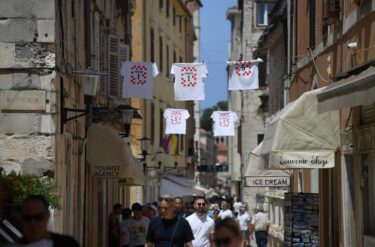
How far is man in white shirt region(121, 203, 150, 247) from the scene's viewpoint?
2211 cm

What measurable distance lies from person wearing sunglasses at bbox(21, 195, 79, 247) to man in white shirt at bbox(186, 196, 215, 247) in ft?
31.7

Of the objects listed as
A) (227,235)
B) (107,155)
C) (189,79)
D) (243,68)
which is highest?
(243,68)

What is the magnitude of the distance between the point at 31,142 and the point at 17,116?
0.49 m

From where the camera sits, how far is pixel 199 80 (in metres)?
27.1

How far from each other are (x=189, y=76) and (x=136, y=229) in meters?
A: 6.14

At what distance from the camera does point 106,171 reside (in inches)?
914

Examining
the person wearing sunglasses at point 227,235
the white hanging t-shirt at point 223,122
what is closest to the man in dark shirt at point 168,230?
the person wearing sunglasses at point 227,235

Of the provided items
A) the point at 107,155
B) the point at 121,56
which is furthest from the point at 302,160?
the point at 121,56

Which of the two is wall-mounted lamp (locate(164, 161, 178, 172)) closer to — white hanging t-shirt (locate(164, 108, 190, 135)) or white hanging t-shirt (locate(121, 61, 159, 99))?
white hanging t-shirt (locate(164, 108, 190, 135))

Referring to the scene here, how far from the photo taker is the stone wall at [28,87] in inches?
698

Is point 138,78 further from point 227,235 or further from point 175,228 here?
point 227,235

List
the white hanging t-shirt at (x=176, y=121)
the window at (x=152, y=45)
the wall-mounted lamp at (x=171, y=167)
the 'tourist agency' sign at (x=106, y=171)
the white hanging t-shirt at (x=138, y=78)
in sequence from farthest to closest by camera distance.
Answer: the wall-mounted lamp at (x=171, y=167) → the window at (x=152, y=45) → the white hanging t-shirt at (x=176, y=121) → the white hanging t-shirt at (x=138, y=78) → the 'tourist agency' sign at (x=106, y=171)

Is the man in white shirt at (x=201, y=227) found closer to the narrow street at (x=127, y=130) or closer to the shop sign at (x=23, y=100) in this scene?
the narrow street at (x=127, y=130)

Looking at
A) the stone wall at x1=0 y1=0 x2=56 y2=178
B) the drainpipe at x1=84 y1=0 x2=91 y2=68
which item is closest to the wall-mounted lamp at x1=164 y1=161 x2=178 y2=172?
the drainpipe at x1=84 y1=0 x2=91 y2=68
